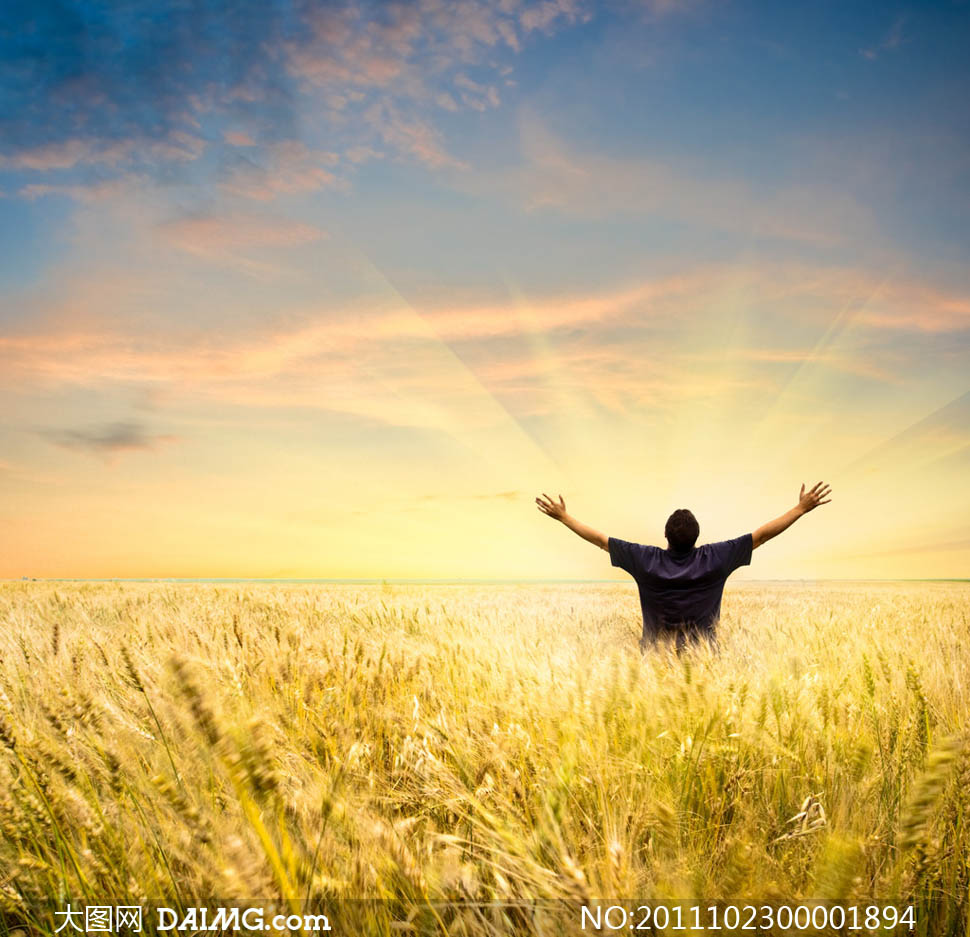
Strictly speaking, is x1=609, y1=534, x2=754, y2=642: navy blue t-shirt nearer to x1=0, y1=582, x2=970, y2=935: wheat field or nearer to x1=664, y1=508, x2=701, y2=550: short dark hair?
x1=664, y1=508, x2=701, y2=550: short dark hair

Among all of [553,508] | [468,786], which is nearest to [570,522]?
[553,508]

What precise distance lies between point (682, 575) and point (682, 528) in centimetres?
45

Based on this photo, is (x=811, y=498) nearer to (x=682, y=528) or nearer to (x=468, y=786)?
(x=682, y=528)

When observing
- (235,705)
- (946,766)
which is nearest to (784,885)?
(946,766)

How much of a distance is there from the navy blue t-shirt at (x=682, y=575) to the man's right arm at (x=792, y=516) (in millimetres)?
94

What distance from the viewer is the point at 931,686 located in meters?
3.54

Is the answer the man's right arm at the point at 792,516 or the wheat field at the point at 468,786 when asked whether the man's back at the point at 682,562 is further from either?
the wheat field at the point at 468,786

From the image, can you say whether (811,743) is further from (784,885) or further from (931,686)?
(931,686)

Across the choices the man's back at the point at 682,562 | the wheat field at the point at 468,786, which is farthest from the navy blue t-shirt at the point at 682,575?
the wheat field at the point at 468,786

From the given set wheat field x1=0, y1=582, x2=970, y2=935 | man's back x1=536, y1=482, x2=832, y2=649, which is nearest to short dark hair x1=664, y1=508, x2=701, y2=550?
man's back x1=536, y1=482, x2=832, y2=649

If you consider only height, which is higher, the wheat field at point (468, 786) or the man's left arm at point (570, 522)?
the man's left arm at point (570, 522)

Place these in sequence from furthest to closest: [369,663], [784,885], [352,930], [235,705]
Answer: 1. [369,663]
2. [235,705]
3. [352,930]
4. [784,885]

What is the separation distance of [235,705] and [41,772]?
59cm

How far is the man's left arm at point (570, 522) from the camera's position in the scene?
6.21 m
